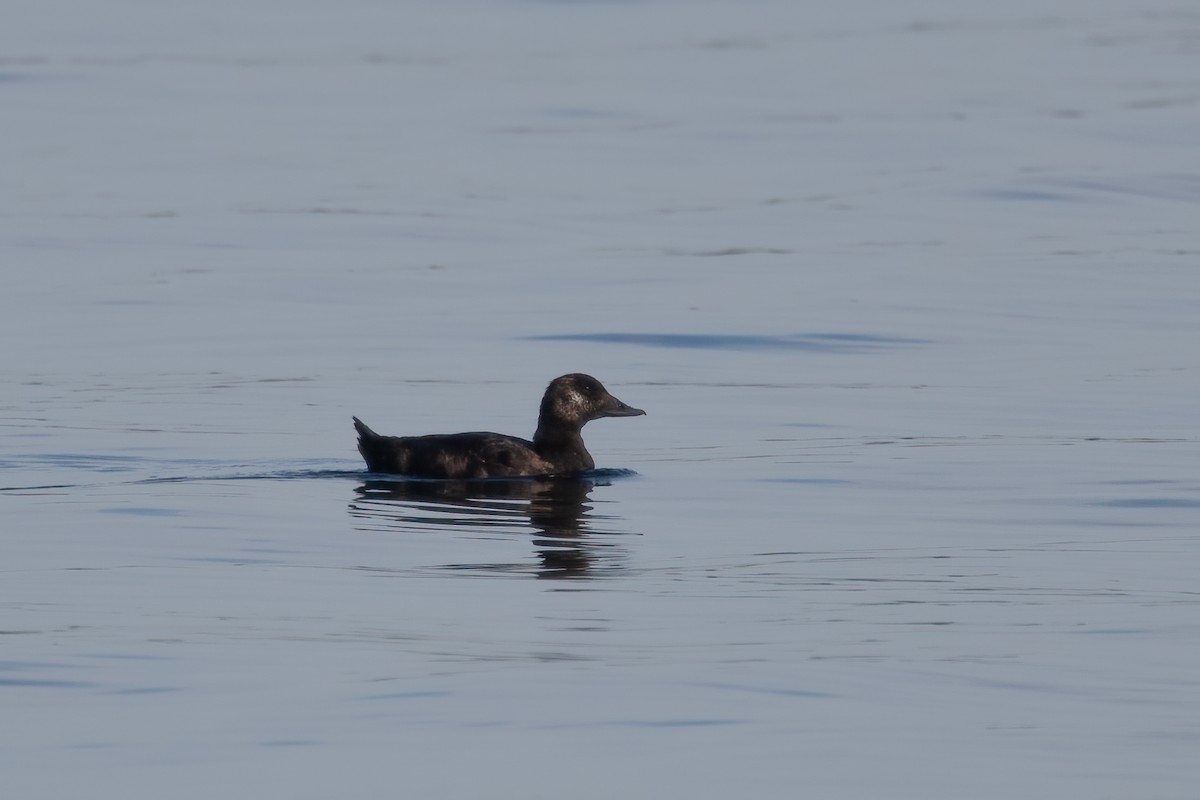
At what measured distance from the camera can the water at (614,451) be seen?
26.4 feet

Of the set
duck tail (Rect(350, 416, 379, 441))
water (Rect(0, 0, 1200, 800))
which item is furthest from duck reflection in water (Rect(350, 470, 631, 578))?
duck tail (Rect(350, 416, 379, 441))

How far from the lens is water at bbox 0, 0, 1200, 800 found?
805 cm

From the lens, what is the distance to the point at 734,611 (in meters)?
9.90

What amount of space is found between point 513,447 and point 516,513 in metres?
1.28

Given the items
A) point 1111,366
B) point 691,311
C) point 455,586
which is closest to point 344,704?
point 455,586

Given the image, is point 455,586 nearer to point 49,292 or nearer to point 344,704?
point 344,704

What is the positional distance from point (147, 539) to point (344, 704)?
3.51m

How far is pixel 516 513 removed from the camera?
1285cm

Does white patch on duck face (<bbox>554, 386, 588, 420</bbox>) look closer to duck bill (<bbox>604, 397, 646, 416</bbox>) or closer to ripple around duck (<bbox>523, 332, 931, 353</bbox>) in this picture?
duck bill (<bbox>604, 397, 646, 416</bbox>)

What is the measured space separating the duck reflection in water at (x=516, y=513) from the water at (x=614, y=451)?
0.05 meters

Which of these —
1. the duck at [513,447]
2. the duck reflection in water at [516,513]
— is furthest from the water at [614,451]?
the duck at [513,447]

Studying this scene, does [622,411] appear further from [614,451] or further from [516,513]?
[516,513]

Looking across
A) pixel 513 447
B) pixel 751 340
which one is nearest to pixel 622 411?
pixel 513 447

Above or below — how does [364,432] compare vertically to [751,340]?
below
